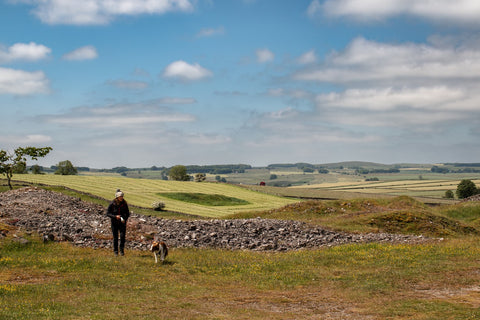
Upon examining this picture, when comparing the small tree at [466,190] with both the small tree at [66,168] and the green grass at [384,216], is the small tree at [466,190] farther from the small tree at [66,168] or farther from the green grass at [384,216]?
the small tree at [66,168]

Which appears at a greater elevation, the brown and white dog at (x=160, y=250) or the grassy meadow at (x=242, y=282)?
the brown and white dog at (x=160, y=250)

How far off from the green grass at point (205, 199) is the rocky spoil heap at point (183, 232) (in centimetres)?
4353

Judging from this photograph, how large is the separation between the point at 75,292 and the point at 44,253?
7.36 m

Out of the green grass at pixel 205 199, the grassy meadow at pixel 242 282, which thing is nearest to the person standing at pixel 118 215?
the grassy meadow at pixel 242 282

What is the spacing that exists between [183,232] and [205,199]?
4932cm

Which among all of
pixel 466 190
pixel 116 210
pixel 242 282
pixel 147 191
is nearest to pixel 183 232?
pixel 116 210

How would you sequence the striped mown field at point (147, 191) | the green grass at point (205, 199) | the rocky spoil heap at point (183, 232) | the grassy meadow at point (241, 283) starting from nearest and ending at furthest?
1. the grassy meadow at point (241, 283)
2. the rocky spoil heap at point (183, 232)
3. the striped mown field at point (147, 191)
4. the green grass at point (205, 199)

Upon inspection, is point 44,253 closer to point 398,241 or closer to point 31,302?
point 31,302

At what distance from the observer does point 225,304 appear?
47.4ft

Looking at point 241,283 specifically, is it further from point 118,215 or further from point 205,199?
point 205,199

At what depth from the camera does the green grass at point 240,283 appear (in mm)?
13398

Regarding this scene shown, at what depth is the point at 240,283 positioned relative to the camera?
17.8m

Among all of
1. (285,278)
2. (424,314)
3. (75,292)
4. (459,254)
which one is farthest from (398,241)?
(75,292)

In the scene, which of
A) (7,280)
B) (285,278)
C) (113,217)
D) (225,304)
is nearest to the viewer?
(225,304)
